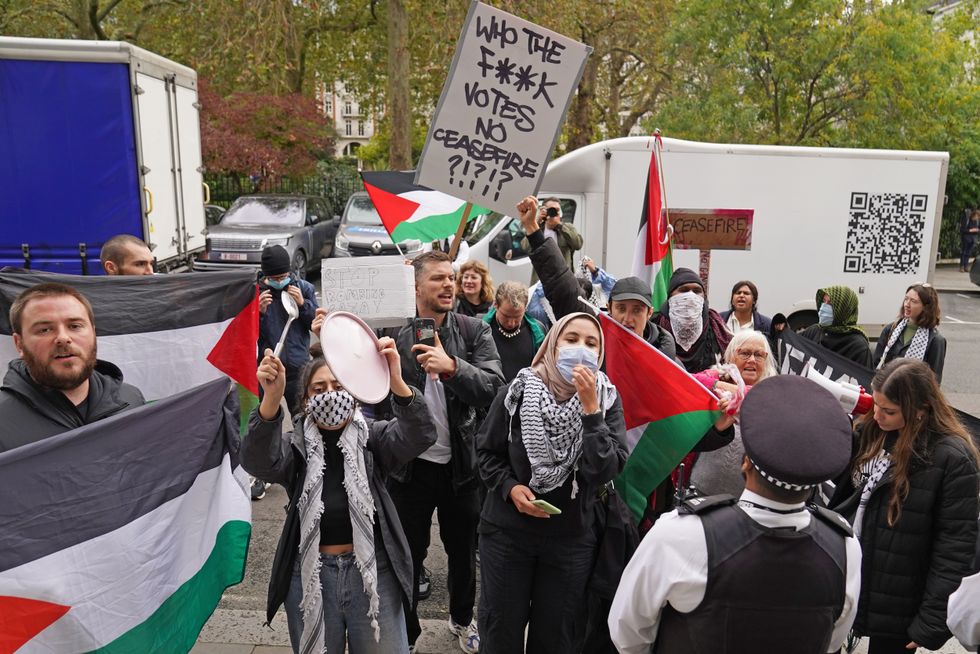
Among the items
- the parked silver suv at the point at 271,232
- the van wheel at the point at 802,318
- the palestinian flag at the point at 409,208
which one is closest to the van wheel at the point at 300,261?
the parked silver suv at the point at 271,232

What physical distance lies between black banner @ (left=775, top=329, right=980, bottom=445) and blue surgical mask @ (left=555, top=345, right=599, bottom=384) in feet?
4.32

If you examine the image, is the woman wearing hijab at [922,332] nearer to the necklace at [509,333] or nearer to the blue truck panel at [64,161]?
the necklace at [509,333]

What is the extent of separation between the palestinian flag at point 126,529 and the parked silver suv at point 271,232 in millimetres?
12032

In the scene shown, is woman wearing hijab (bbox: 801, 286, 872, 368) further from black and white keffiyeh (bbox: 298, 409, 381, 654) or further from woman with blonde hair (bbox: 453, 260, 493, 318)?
black and white keffiyeh (bbox: 298, 409, 381, 654)

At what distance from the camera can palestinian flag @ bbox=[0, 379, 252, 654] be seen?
2.52 m

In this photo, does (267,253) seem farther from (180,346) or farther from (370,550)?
(370,550)

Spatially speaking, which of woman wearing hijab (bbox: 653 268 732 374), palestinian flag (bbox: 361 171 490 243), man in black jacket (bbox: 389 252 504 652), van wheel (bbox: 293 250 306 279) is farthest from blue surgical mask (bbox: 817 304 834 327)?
van wheel (bbox: 293 250 306 279)

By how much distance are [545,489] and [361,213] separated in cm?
1458

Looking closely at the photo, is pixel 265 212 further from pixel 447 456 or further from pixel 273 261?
pixel 447 456

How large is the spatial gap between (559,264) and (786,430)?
2.18 meters

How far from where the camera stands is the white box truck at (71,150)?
330 inches

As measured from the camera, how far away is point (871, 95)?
15805 millimetres

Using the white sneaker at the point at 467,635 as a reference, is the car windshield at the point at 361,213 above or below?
above

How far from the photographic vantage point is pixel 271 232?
16.3m
